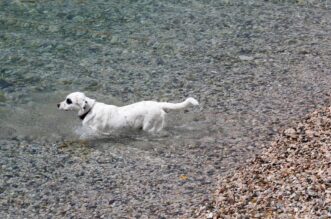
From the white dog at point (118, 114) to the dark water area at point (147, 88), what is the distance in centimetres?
18

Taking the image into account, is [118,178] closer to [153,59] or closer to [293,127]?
[293,127]

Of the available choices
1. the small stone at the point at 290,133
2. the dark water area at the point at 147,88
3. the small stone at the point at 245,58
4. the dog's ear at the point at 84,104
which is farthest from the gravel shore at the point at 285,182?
the small stone at the point at 245,58

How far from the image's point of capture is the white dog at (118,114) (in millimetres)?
9117

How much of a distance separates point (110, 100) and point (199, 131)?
1.81 metres

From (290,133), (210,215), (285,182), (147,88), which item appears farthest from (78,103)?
(285,182)

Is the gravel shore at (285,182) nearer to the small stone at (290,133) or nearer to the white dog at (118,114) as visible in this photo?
the small stone at (290,133)

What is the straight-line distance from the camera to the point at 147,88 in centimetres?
1104

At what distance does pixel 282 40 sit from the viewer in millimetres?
13250

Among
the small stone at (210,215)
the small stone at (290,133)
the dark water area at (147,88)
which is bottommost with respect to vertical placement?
the dark water area at (147,88)

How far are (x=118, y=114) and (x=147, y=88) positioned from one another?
6.17 ft

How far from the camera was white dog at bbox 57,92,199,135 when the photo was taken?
912 cm

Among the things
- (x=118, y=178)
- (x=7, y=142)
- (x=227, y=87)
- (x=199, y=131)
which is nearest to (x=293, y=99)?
(x=227, y=87)

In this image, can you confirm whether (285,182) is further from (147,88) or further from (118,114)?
(147,88)

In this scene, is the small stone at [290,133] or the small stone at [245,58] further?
the small stone at [245,58]
